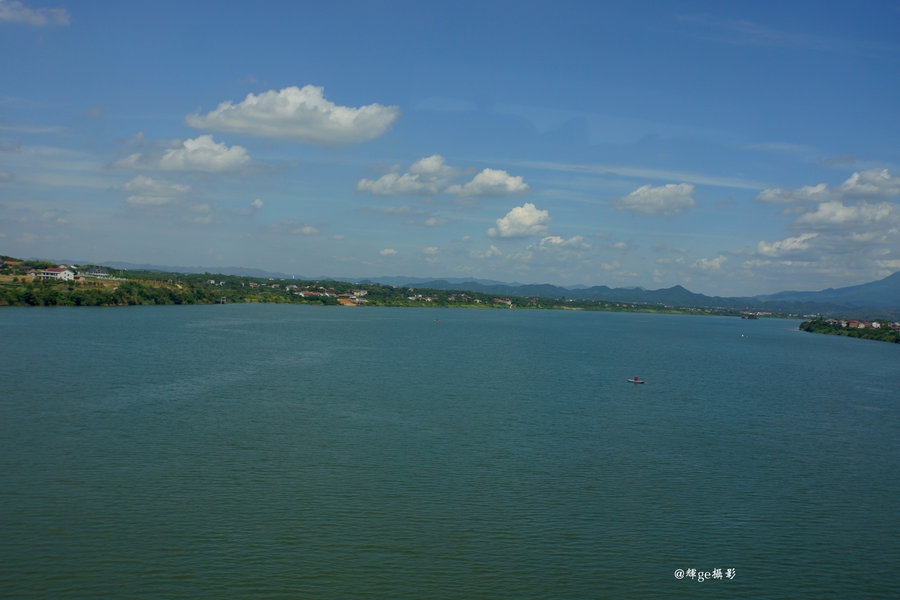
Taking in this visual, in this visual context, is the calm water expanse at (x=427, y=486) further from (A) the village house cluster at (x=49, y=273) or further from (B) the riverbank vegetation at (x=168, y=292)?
(A) the village house cluster at (x=49, y=273)

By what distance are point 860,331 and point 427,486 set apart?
11474 centimetres

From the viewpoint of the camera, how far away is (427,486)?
17.8 m

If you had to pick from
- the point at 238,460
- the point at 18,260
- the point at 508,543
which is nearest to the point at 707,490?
the point at 508,543

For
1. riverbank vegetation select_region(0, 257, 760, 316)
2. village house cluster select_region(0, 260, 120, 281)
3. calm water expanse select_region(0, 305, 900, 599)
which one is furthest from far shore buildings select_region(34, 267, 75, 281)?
calm water expanse select_region(0, 305, 900, 599)

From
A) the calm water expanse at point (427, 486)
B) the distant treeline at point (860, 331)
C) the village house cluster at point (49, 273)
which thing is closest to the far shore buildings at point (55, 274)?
the village house cluster at point (49, 273)

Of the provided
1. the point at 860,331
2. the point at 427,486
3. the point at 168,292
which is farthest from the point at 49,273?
the point at 860,331

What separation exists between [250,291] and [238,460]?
455 ft

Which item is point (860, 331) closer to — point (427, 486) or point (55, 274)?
point (427, 486)

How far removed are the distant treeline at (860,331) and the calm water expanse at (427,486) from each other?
7277 cm

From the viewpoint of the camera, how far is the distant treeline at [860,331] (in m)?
97.5

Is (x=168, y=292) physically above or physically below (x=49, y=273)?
below

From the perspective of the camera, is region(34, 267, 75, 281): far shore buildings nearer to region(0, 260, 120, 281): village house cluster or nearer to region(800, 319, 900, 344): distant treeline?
region(0, 260, 120, 281): village house cluster

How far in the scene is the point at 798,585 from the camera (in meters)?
13.1

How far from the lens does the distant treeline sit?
9752cm
